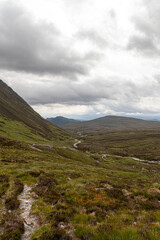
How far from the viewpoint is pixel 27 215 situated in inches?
438

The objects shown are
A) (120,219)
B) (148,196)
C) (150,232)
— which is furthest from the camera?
(148,196)

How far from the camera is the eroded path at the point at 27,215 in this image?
9.07m

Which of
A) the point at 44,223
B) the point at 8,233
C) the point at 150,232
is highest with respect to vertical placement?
the point at 150,232

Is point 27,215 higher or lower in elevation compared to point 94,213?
lower

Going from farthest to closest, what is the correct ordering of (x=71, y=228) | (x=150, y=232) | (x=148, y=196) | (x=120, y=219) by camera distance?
(x=148, y=196) → (x=120, y=219) → (x=71, y=228) → (x=150, y=232)

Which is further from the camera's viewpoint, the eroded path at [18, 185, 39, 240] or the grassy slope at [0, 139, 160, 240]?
the eroded path at [18, 185, 39, 240]

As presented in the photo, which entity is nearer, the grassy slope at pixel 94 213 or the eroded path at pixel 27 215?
the grassy slope at pixel 94 213

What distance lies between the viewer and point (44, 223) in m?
10.0

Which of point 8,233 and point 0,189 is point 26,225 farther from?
point 0,189

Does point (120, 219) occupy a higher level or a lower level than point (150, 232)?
lower

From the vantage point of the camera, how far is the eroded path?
9067mm

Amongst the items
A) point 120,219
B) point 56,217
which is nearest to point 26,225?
point 56,217

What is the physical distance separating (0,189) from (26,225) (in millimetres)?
8437

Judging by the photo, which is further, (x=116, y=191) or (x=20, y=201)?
(x=116, y=191)
